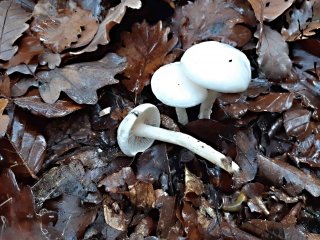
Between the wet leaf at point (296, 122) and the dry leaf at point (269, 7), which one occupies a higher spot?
the dry leaf at point (269, 7)

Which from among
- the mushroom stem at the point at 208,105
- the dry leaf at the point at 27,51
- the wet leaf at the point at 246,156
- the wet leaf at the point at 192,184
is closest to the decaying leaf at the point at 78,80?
the dry leaf at the point at 27,51

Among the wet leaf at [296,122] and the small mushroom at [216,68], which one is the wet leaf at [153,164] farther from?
the wet leaf at [296,122]

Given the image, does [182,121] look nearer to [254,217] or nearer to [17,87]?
[254,217]

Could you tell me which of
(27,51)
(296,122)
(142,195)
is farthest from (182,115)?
(27,51)

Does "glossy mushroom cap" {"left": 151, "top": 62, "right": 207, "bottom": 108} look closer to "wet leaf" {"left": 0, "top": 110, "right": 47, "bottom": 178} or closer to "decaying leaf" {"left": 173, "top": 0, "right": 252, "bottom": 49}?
"decaying leaf" {"left": 173, "top": 0, "right": 252, "bottom": 49}

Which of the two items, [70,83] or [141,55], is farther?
[141,55]

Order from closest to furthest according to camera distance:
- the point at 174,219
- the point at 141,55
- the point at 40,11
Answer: the point at 174,219
the point at 141,55
the point at 40,11

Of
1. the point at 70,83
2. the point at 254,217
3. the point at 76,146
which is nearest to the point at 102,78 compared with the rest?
the point at 70,83
